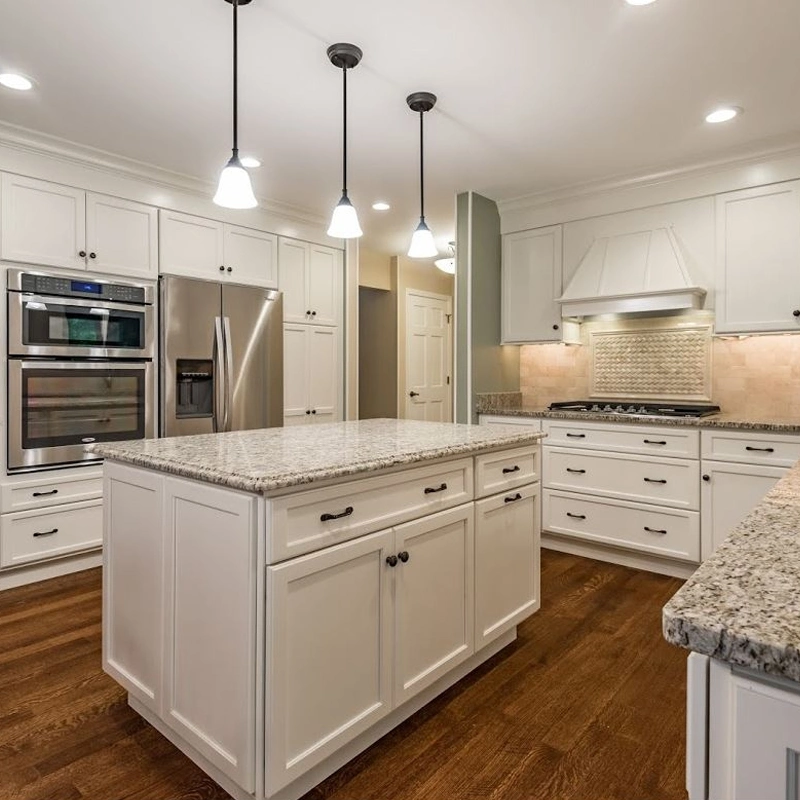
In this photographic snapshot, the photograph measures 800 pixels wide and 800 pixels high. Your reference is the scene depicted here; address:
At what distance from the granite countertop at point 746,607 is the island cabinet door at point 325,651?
38.8 inches

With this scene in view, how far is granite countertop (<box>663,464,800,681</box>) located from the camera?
58 cm

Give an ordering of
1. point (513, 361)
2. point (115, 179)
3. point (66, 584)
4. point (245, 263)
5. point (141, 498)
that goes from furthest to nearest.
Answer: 1. point (513, 361)
2. point (245, 263)
3. point (115, 179)
4. point (66, 584)
5. point (141, 498)

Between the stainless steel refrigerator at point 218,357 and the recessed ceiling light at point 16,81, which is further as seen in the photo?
the stainless steel refrigerator at point 218,357

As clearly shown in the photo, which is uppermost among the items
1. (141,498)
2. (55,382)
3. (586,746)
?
(55,382)

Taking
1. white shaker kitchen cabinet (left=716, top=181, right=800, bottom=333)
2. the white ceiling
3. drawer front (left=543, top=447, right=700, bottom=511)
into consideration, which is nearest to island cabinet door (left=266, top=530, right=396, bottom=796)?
the white ceiling

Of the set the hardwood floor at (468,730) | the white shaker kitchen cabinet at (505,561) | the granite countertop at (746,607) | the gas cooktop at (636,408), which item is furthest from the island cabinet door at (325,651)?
the gas cooktop at (636,408)

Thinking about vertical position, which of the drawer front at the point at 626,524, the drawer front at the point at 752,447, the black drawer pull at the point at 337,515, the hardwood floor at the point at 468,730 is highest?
the drawer front at the point at 752,447

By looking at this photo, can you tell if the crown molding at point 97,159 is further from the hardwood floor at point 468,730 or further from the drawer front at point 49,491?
the hardwood floor at point 468,730

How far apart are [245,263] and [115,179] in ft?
3.15

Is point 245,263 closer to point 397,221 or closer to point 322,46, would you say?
point 397,221

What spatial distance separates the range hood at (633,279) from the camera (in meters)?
3.44

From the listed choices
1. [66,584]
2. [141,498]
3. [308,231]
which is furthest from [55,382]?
[308,231]

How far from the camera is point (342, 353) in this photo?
480 centimetres

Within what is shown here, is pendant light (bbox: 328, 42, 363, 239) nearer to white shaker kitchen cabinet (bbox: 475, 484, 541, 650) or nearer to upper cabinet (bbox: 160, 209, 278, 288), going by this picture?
white shaker kitchen cabinet (bbox: 475, 484, 541, 650)
